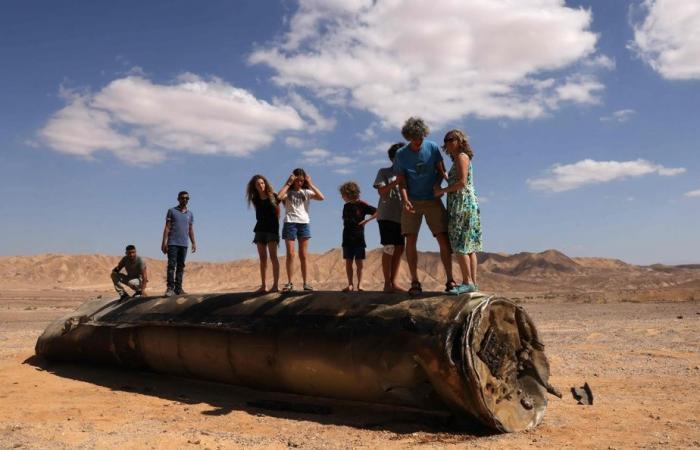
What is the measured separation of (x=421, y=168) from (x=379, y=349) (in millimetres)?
1889

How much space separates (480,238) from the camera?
19.0ft

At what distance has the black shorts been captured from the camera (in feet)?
22.2

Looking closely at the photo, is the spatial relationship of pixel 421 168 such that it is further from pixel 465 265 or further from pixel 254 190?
pixel 254 190

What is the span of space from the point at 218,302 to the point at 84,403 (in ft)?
6.39

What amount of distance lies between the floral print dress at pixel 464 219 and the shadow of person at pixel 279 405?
1.60m

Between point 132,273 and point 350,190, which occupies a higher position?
point 350,190

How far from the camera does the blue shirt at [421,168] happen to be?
19.7 ft

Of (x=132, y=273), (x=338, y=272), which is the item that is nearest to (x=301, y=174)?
(x=132, y=273)

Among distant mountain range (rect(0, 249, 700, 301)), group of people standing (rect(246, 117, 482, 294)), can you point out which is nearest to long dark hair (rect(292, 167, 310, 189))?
group of people standing (rect(246, 117, 482, 294))

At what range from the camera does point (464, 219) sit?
5.70 m

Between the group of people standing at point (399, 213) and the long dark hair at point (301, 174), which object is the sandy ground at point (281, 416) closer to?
the group of people standing at point (399, 213)

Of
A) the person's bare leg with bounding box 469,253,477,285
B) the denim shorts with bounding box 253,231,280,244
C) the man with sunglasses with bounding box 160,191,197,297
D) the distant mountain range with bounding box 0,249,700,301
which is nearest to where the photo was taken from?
the person's bare leg with bounding box 469,253,477,285

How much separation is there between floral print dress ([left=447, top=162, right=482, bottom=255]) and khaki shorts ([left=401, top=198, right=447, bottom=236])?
8.5 inches

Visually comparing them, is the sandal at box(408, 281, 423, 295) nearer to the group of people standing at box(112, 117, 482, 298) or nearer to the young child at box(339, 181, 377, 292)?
the group of people standing at box(112, 117, 482, 298)
